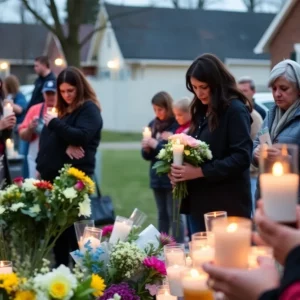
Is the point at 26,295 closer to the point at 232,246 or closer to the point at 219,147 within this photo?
the point at 232,246

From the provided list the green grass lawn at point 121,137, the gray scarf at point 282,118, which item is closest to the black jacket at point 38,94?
the gray scarf at point 282,118

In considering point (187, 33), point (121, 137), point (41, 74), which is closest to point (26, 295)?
point (41, 74)

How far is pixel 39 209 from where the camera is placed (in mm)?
4035

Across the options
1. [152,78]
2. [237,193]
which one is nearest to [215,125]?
[237,193]

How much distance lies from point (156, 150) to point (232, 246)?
17.0ft

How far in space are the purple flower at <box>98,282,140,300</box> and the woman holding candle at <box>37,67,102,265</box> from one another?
2366 millimetres

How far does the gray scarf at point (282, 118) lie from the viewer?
14.5ft

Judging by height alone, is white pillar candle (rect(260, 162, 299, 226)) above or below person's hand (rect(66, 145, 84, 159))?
above

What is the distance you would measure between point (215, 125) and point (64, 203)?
3.76 ft

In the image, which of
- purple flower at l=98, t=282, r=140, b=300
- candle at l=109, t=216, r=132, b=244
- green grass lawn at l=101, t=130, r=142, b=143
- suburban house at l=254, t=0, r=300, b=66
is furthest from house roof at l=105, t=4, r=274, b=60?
purple flower at l=98, t=282, r=140, b=300

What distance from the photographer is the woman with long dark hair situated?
4.52m

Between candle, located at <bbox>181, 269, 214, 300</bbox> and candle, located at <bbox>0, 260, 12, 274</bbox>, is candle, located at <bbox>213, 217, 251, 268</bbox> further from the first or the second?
candle, located at <bbox>0, 260, 12, 274</bbox>

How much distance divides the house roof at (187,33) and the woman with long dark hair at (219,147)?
32449 millimetres

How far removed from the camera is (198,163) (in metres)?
4.55
